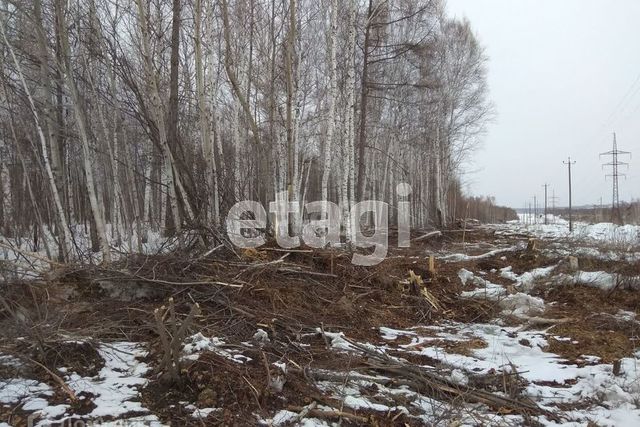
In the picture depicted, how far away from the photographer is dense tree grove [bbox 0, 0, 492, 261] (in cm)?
662

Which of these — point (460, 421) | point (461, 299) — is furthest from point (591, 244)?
point (460, 421)

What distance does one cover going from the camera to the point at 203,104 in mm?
7223

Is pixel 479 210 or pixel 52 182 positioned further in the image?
pixel 479 210

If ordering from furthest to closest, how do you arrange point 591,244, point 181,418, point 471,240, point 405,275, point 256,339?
point 471,240 → point 591,244 → point 405,275 → point 256,339 → point 181,418

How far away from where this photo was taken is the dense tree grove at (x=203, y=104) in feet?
21.7

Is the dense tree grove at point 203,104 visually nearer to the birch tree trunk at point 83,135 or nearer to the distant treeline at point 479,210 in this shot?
the birch tree trunk at point 83,135

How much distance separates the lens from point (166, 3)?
27.4ft

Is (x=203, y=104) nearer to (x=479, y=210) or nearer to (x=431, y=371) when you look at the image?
(x=431, y=371)

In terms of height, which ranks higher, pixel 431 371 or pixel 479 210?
pixel 479 210

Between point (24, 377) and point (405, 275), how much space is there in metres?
5.50

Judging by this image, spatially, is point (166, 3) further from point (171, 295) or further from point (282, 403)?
point (282, 403)

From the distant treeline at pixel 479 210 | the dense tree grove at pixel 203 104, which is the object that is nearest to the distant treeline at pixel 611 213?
the distant treeline at pixel 479 210

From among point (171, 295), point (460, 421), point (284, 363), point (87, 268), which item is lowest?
point (460, 421)

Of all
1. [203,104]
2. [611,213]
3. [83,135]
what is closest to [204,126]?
[203,104]
